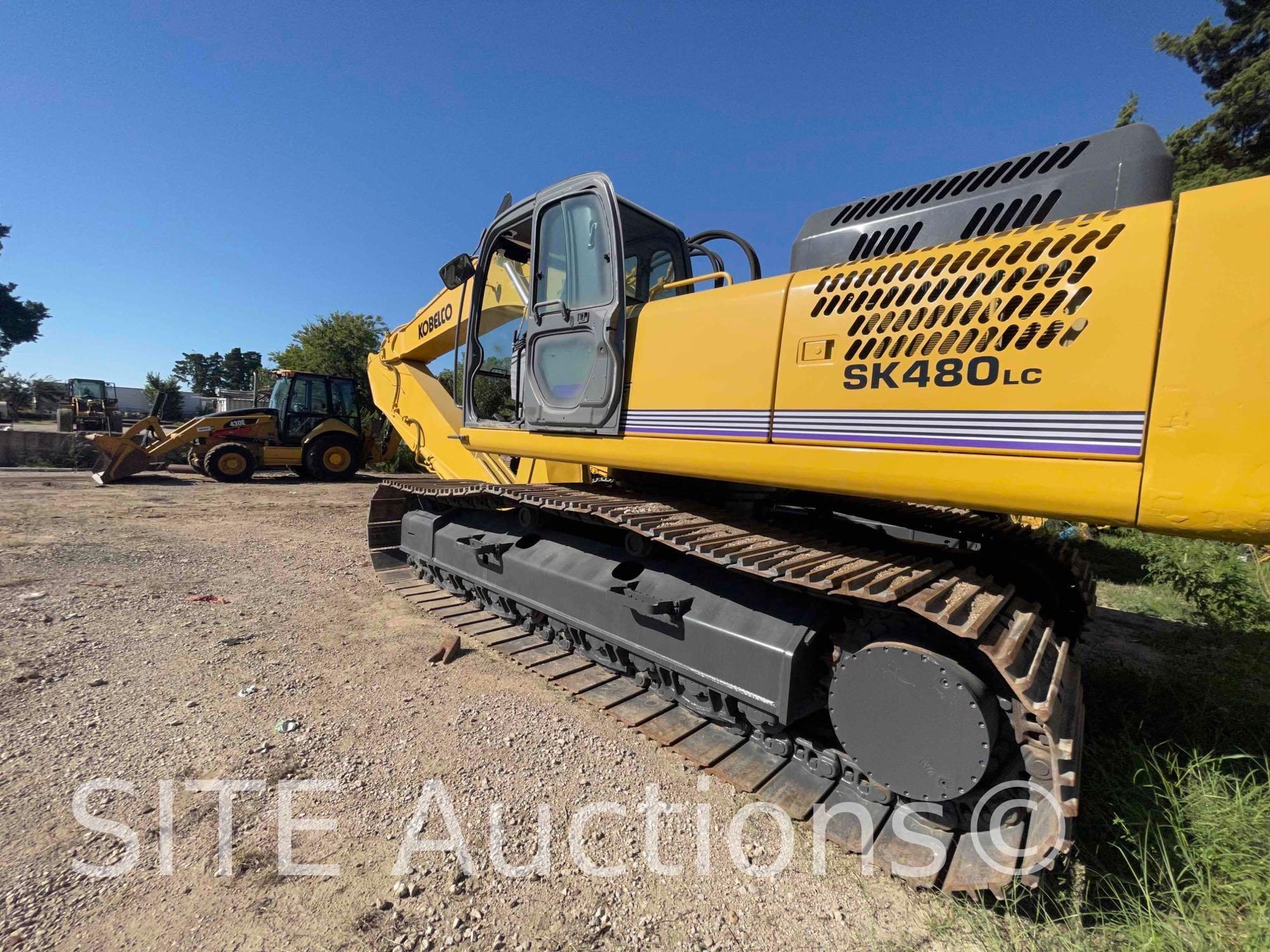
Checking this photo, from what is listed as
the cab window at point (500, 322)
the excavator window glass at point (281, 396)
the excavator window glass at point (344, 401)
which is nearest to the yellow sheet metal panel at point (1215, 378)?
the cab window at point (500, 322)

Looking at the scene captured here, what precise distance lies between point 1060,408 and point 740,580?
1501 mm

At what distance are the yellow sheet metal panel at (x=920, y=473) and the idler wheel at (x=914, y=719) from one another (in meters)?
0.60

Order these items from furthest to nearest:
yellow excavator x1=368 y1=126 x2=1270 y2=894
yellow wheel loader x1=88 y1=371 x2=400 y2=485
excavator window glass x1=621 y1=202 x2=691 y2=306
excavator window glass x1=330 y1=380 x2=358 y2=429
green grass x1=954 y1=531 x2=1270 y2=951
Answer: excavator window glass x1=330 y1=380 x2=358 y2=429 < yellow wheel loader x1=88 y1=371 x2=400 y2=485 < excavator window glass x1=621 y1=202 x2=691 y2=306 < green grass x1=954 y1=531 x2=1270 y2=951 < yellow excavator x1=368 y1=126 x2=1270 y2=894

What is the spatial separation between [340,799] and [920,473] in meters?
2.59

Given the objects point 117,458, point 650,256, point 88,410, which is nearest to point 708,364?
point 650,256

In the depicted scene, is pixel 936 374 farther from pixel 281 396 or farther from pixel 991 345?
pixel 281 396

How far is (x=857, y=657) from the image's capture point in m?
2.19

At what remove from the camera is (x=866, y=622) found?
91.7 inches

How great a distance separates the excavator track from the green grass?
14 centimetres

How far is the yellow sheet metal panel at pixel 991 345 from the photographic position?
1.60 m

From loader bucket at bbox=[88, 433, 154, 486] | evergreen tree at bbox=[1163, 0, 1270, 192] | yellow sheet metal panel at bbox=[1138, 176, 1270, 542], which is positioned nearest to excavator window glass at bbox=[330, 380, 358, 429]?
loader bucket at bbox=[88, 433, 154, 486]

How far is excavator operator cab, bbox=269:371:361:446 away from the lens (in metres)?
12.6

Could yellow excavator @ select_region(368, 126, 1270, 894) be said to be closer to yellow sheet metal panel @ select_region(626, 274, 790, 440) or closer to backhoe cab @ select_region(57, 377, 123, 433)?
yellow sheet metal panel @ select_region(626, 274, 790, 440)

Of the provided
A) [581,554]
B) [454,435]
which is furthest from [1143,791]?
[454,435]
